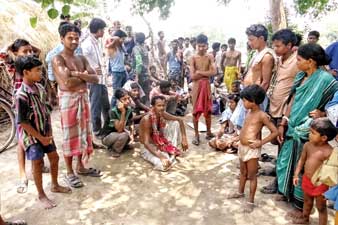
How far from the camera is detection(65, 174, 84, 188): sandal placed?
4055 millimetres

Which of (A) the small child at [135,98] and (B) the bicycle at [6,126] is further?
(A) the small child at [135,98]

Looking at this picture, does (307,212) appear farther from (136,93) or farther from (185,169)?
(136,93)

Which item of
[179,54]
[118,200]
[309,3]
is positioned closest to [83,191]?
[118,200]

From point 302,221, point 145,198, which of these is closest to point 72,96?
point 145,198

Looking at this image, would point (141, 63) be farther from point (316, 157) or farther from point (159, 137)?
point (316, 157)

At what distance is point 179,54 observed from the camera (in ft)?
33.8

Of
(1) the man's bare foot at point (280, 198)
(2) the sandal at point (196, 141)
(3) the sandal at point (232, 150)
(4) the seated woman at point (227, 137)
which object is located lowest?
(1) the man's bare foot at point (280, 198)

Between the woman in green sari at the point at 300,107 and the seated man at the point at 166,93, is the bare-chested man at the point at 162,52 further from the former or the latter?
the woman in green sari at the point at 300,107

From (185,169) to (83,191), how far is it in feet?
4.82

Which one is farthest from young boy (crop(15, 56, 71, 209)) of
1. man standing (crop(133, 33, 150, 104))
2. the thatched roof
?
man standing (crop(133, 33, 150, 104))

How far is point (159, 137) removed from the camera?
4988 mm

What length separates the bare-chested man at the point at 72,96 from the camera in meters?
3.84

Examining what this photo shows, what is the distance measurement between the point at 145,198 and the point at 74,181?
0.94 m

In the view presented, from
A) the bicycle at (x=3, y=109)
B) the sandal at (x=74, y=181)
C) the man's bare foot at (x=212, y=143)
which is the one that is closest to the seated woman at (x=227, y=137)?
the man's bare foot at (x=212, y=143)
